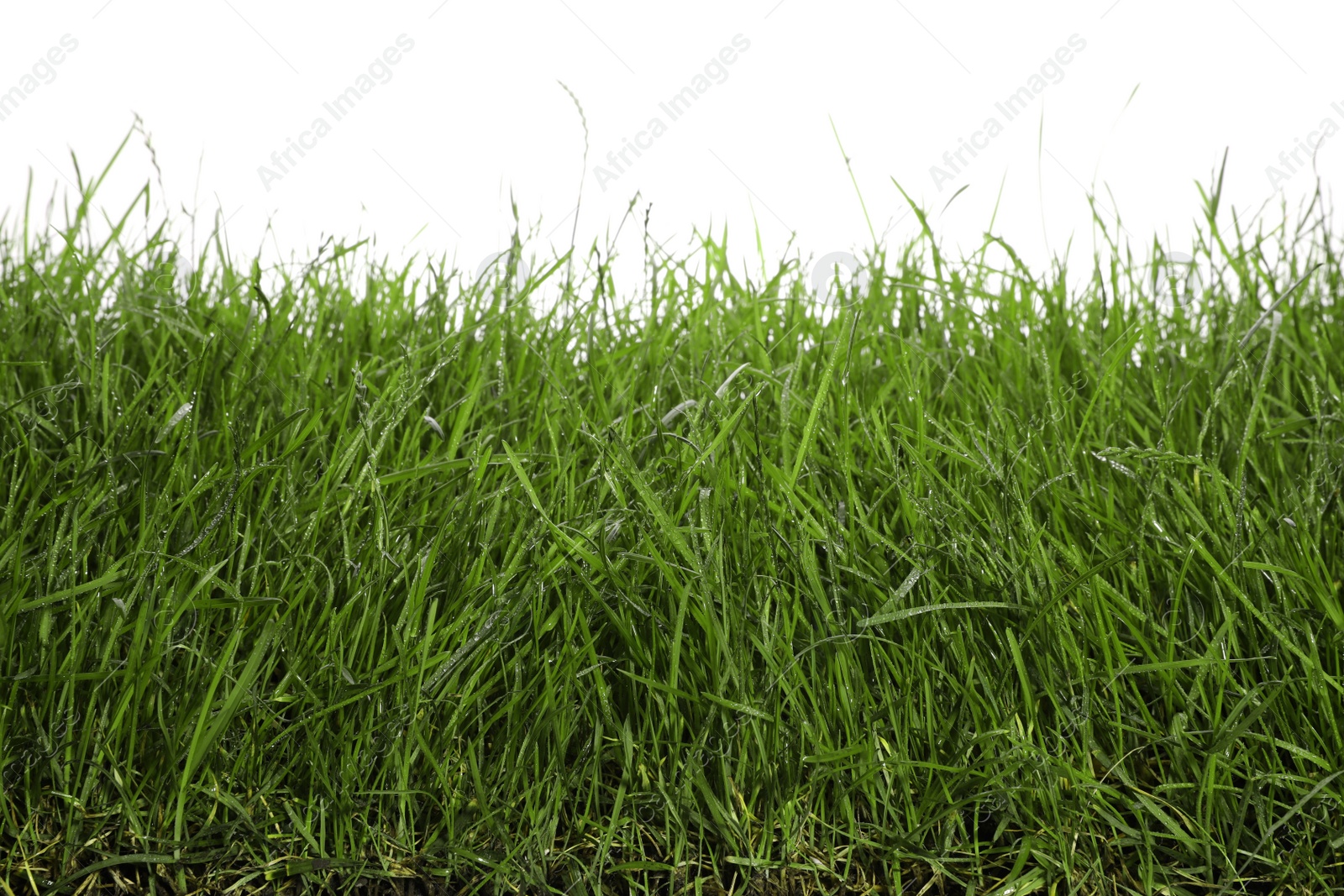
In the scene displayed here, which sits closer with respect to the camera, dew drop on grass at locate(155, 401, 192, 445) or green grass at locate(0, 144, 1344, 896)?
green grass at locate(0, 144, 1344, 896)

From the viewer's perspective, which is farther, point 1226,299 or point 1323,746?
point 1226,299

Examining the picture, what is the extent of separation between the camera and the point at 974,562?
55.6 inches

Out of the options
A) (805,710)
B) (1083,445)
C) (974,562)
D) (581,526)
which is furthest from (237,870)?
(1083,445)

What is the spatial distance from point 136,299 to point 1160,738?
2.11m

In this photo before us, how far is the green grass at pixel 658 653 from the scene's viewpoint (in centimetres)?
125

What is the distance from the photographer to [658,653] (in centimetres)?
137

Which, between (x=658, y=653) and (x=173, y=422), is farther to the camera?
(x=173, y=422)

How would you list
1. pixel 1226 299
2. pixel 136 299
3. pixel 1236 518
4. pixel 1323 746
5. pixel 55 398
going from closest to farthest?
pixel 1323 746
pixel 1236 518
pixel 55 398
pixel 136 299
pixel 1226 299

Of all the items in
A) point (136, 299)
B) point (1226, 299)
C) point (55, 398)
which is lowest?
point (55, 398)

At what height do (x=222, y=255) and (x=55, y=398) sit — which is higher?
(x=222, y=255)

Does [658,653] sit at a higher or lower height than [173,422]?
lower

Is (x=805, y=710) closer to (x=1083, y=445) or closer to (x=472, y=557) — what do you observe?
(x=472, y=557)

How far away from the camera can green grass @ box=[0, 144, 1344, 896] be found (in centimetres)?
125

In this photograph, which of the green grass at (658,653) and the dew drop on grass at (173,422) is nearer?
the green grass at (658,653)
